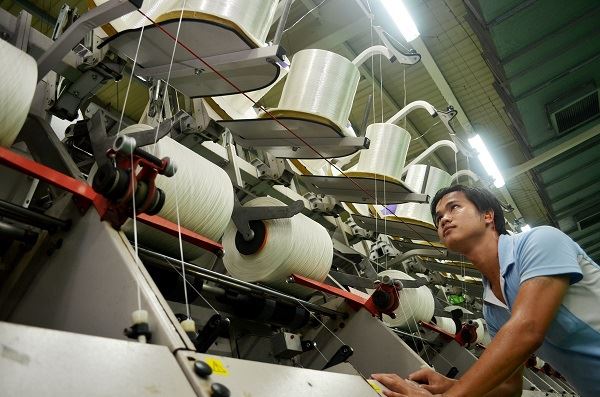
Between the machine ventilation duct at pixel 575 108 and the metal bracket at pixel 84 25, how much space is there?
4702mm

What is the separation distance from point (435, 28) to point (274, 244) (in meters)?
4.13

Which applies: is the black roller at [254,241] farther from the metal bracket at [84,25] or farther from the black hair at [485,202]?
the metal bracket at [84,25]

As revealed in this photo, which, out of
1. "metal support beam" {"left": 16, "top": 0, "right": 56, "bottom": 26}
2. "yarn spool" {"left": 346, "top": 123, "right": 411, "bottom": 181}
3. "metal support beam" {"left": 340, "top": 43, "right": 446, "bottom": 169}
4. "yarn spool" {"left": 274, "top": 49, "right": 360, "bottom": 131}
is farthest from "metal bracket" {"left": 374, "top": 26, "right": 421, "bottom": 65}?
"metal support beam" {"left": 16, "top": 0, "right": 56, "bottom": 26}

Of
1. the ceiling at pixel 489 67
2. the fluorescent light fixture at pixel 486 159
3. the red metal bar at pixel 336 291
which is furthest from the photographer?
the fluorescent light fixture at pixel 486 159

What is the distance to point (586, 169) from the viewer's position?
660 centimetres

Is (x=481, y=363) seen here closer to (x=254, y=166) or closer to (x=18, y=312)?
(x=18, y=312)

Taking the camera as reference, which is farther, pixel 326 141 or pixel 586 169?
pixel 586 169

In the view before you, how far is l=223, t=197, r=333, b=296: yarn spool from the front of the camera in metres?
1.91

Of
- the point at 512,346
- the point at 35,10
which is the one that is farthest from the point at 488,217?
the point at 35,10

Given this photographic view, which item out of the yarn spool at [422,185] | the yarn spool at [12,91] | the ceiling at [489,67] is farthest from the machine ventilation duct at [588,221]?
the yarn spool at [12,91]

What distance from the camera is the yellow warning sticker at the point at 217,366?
864 mm

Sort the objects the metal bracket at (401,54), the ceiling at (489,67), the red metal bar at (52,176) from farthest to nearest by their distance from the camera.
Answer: the ceiling at (489,67) → the metal bracket at (401,54) → the red metal bar at (52,176)

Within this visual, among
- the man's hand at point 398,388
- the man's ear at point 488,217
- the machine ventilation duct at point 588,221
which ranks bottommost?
the man's hand at point 398,388

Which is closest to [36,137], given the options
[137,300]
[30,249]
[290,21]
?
[30,249]
